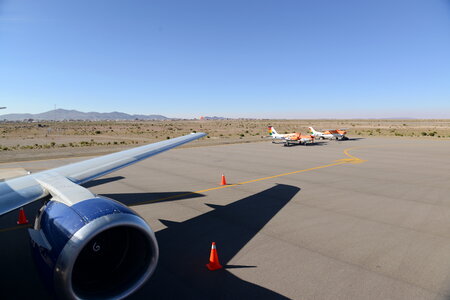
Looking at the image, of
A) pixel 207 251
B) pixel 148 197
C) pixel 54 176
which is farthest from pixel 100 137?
pixel 207 251

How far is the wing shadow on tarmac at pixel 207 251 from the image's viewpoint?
19.9 ft

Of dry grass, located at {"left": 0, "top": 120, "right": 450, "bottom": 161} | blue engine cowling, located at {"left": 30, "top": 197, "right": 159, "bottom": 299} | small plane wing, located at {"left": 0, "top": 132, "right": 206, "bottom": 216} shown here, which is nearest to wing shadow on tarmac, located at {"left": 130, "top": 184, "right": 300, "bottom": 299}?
blue engine cowling, located at {"left": 30, "top": 197, "right": 159, "bottom": 299}

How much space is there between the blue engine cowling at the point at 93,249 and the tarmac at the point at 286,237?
1.35m

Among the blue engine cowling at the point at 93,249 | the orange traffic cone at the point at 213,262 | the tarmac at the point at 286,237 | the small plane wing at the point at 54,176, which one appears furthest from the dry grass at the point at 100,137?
the orange traffic cone at the point at 213,262

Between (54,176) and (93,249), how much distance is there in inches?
114

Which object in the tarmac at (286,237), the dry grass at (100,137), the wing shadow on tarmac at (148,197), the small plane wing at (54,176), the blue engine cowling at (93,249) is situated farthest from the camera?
the dry grass at (100,137)

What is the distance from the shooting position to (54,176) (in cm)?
687

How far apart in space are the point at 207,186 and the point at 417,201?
10780 millimetres

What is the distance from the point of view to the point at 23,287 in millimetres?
6191

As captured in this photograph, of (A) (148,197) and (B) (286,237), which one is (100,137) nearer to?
(A) (148,197)

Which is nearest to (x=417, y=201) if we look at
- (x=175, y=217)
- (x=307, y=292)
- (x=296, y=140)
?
(x=307, y=292)

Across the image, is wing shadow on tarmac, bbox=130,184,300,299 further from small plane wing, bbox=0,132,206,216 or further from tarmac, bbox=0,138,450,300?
small plane wing, bbox=0,132,206,216

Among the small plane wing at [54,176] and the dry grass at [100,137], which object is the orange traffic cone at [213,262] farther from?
the dry grass at [100,137]

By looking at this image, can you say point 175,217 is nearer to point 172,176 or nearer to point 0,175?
point 172,176
